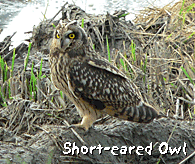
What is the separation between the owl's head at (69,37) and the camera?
3172mm

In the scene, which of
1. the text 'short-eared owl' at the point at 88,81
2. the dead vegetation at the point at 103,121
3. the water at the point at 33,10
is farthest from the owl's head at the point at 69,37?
the water at the point at 33,10

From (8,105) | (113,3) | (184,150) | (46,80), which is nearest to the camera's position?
(184,150)

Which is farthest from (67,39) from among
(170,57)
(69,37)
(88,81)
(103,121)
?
(170,57)

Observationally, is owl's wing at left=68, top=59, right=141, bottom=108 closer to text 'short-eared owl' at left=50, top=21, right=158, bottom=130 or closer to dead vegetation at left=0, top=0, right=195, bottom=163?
text 'short-eared owl' at left=50, top=21, right=158, bottom=130

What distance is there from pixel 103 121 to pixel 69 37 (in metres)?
1.14

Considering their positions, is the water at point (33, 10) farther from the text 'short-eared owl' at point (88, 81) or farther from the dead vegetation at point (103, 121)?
the text 'short-eared owl' at point (88, 81)

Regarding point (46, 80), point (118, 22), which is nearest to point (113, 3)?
point (118, 22)

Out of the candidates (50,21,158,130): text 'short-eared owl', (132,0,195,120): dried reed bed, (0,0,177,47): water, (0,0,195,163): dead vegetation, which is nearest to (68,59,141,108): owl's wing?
A: (50,21,158,130): text 'short-eared owl'

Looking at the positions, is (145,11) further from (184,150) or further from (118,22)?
(184,150)

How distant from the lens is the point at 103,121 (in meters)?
3.94

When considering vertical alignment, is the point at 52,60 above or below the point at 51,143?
above

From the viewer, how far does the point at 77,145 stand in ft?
10.9

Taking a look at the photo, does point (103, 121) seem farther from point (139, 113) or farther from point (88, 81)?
point (88, 81)

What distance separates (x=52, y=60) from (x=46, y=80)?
121 cm
